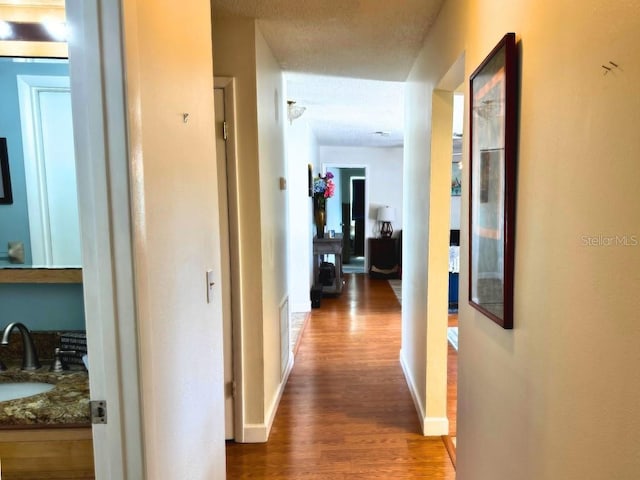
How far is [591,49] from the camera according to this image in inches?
28.1

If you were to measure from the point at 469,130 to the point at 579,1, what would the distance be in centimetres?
63

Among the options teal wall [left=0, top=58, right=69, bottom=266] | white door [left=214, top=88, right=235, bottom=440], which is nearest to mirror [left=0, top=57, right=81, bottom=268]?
teal wall [left=0, top=58, right=69, bottom=266]

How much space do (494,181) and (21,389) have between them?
181 centimetres

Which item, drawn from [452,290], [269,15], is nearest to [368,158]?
[452,290]

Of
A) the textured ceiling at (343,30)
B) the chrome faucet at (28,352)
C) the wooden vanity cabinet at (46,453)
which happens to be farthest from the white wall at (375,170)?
the wooden vanity cabinet at (46,453)

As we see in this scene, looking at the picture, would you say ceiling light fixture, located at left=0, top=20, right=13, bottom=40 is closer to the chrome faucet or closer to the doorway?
the chrome faucet

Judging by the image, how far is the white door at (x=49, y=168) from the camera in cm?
141

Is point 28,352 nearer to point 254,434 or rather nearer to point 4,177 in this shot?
point 4,177

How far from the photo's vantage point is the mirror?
55.5 inches

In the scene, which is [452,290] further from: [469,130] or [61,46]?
[61,46]

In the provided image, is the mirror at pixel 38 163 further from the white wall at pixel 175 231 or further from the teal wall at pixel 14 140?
the white wall at pixel 175 231

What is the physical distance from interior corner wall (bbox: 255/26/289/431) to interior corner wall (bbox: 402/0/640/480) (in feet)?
4.28

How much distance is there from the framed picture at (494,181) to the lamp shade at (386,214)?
5793 millimetres

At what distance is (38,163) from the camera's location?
1.43m
